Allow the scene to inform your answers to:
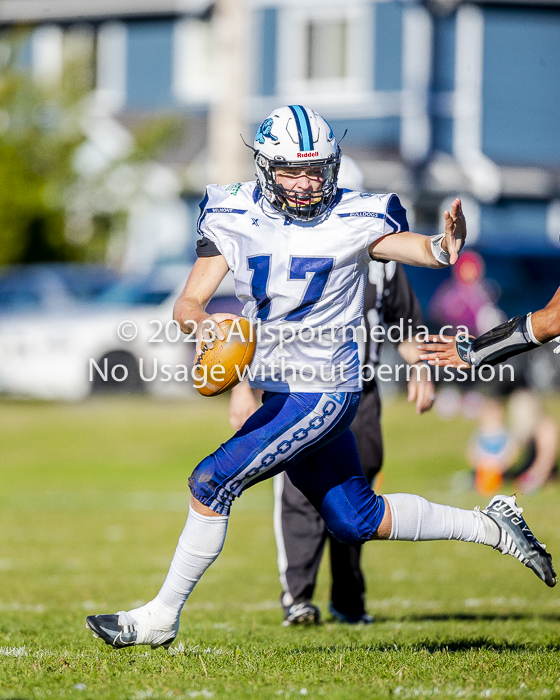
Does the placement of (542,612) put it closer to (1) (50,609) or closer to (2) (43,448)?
(1) (50,609)

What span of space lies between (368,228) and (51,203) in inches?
696

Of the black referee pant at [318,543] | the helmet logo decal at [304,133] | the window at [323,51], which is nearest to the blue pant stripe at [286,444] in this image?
the helmet logo decal at [304,133]

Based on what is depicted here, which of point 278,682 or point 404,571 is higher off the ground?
point 278,682

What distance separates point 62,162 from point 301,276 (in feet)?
58.7

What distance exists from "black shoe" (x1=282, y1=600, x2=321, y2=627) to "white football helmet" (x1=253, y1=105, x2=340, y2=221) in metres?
2.17

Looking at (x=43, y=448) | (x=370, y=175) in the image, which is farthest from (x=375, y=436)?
(x=370, y=175)

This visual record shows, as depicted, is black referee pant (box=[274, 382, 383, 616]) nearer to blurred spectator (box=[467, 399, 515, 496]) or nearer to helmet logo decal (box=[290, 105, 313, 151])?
helmet logo decal (box=[290, 105, 313, 151])

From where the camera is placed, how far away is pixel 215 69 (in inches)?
899

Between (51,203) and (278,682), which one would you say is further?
(51,203)

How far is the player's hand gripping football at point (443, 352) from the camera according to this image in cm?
430

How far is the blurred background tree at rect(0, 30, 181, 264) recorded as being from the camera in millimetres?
20188

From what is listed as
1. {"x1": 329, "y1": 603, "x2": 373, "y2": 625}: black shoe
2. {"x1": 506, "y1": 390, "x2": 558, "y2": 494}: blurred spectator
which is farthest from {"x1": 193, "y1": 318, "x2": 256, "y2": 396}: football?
{"x1": 506, "y1": 390, "x2": 558, "y2": 494}: blurred spectator

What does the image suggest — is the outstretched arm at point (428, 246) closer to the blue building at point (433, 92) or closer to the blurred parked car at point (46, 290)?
the blurred parked car at point (46, 290)

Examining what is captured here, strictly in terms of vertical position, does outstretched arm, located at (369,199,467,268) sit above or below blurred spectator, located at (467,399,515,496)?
above
